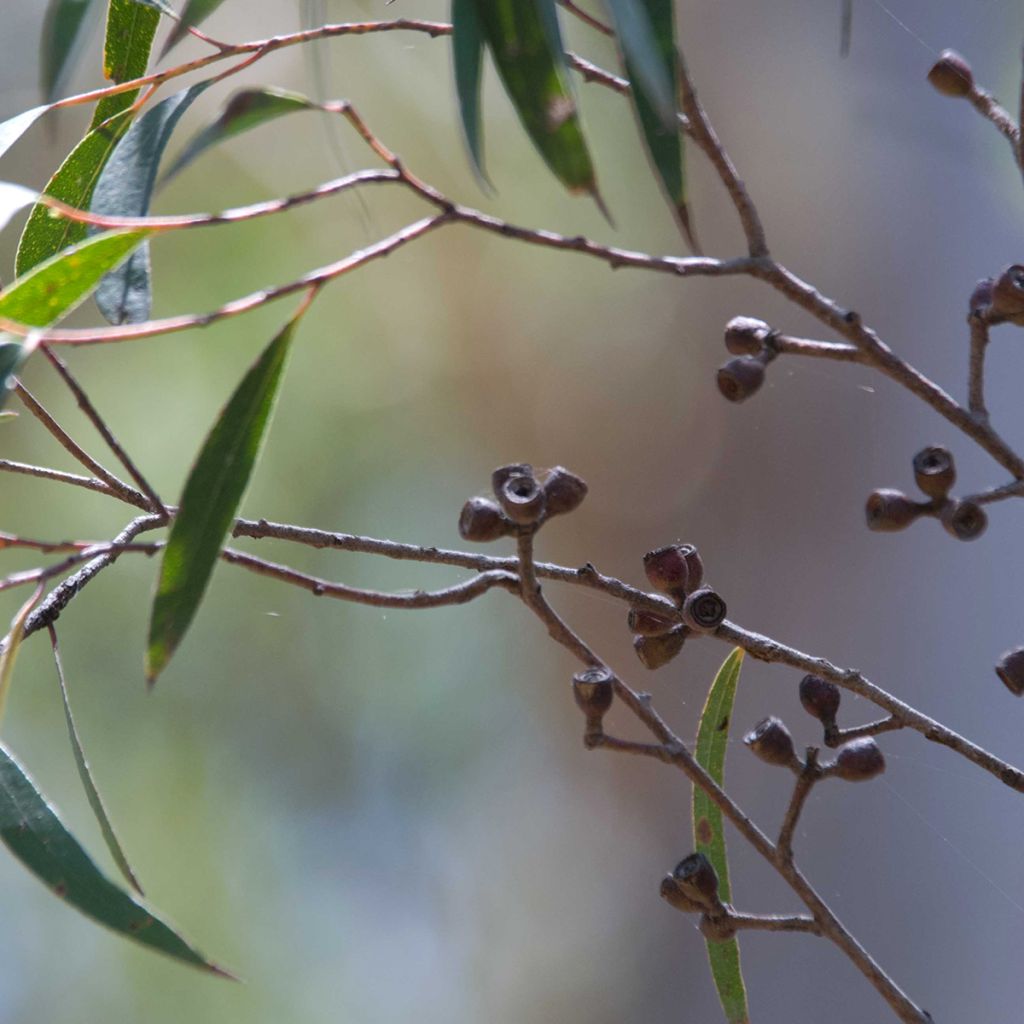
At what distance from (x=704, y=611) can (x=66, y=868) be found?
0.36 m

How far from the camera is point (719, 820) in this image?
2.49ft

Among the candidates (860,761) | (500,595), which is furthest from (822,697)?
(500,595)

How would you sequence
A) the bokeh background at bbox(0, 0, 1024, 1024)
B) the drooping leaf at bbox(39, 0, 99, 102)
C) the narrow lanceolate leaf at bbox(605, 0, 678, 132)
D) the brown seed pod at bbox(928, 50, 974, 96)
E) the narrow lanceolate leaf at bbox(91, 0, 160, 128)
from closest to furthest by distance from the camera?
the narrow lanceolate leaf at bbox(605, 0, 678, 132)
the drooping leaf at bbox(39, 0, 99, 102)
the brown seed pod at bbox(928, 50, 974, 96)
the narrow lanceolate leaf at bbox(91, 0, 160, 128)
the bokeh background at bbox(0, 0, 1024, 1024)

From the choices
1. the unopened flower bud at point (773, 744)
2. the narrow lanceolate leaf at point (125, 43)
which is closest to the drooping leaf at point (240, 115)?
the narrow lanceolate leaf at point (125, 43)

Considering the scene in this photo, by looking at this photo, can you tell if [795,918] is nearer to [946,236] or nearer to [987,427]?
[987,427]

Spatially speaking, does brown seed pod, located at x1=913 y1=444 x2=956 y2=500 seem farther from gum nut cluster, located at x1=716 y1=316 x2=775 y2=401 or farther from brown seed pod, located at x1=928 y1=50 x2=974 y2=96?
brown seed pod, located at x1=928 y1=50 x2=974 y2=96

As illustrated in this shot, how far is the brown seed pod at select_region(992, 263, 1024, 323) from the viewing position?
540 millimetres

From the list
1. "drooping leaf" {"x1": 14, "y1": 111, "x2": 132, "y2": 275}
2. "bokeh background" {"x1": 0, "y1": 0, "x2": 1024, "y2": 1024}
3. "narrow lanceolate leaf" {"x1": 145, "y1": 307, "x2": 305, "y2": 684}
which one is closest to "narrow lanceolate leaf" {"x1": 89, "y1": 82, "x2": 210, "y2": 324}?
"drooping leaf" {"x1": 14, "y1": 111, "x2": 132, "y2": 275}

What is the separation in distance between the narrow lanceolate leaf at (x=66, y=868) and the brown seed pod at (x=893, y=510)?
387 mm

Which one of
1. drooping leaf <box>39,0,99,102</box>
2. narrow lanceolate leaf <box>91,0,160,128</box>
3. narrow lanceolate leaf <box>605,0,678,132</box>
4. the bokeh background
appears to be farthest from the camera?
the bokeh background

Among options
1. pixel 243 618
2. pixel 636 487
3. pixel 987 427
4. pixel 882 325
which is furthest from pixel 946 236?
pixel 987 427

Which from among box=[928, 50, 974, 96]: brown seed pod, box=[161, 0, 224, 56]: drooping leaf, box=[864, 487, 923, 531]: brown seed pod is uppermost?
box=[161, 0, 224, 56]: drooping leaf

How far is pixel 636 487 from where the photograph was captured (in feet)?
11.1

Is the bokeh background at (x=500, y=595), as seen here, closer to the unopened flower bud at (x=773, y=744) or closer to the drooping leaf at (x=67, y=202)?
the drooping leaf at (x=67, y=202)
